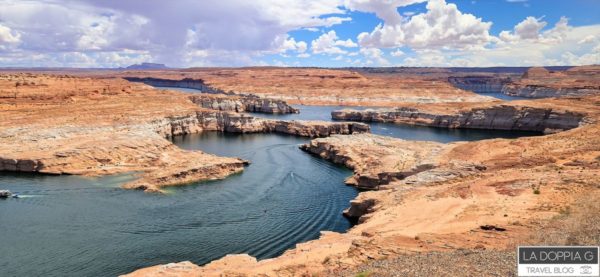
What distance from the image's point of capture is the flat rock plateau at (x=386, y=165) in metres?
22.6

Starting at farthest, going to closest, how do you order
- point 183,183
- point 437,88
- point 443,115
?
point 437,88 < point 443,115 < point 183,183

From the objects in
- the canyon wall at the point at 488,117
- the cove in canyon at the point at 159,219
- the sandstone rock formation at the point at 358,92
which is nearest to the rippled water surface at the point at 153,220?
the cove in canyon at the point at 159,219

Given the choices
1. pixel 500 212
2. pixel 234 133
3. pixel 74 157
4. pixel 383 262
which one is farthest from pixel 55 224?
pixel 234 133

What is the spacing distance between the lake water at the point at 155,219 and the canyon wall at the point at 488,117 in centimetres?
6121

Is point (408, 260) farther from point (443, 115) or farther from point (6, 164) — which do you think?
point (443, 115)

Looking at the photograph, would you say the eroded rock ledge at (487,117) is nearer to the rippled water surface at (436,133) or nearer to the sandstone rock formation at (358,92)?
the rippled water surface at (436,133)

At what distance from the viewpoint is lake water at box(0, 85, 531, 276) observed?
30.1 m

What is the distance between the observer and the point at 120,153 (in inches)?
2261

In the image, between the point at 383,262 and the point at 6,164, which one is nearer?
the point at 383,262

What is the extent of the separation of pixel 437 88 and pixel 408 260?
6477 inches

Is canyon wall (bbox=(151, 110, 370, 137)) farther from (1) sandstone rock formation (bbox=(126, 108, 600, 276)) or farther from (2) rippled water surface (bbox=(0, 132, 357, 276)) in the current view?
(2) rippled water surface (bbox=(0, 132, 357, 276))

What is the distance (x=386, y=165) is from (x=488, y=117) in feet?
209

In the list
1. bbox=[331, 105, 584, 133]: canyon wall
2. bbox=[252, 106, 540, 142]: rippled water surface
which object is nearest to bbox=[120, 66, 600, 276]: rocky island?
bbox=[252, 106, 540, 142]: rippled water surface

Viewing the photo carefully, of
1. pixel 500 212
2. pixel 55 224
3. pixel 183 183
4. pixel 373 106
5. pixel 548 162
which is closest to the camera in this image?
pixel 500 212
